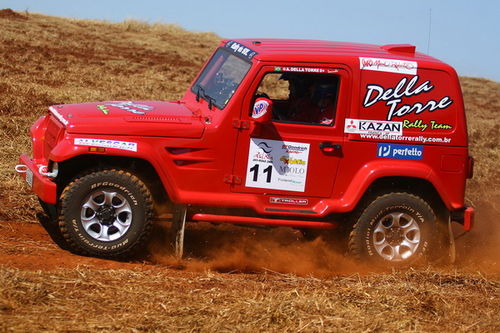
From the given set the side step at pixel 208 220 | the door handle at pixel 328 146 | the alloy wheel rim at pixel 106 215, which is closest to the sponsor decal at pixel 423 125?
the door handle at pixel 328 146

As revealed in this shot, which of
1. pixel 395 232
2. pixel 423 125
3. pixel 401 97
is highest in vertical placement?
pixel 401 97

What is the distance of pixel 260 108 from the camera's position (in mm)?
6594

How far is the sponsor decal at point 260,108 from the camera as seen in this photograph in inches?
258

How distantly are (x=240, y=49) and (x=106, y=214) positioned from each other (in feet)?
6.52

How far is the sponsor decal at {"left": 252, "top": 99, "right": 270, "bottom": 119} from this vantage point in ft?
21.5

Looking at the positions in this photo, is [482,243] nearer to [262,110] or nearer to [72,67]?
[262,110]

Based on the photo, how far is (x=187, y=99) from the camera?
775cm

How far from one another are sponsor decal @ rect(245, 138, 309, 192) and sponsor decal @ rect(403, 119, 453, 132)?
97cm

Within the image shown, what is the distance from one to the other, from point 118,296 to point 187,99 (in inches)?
109

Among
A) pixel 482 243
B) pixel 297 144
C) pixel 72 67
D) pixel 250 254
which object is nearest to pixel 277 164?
pixel 297 144

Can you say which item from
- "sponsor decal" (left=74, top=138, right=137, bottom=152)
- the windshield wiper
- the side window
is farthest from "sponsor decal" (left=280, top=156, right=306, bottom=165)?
"sponsor decal" (left=74, top=138, right=137, bottom=152)

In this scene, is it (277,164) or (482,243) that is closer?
(277,164)

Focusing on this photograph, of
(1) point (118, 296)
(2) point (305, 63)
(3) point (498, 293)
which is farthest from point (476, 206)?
(1) point (118, 296)

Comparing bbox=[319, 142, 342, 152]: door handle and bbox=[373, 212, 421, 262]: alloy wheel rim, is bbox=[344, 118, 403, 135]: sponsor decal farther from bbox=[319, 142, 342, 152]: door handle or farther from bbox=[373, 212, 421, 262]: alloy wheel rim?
bbox=[373, 212, 421, 262]: alloy wheel rim
